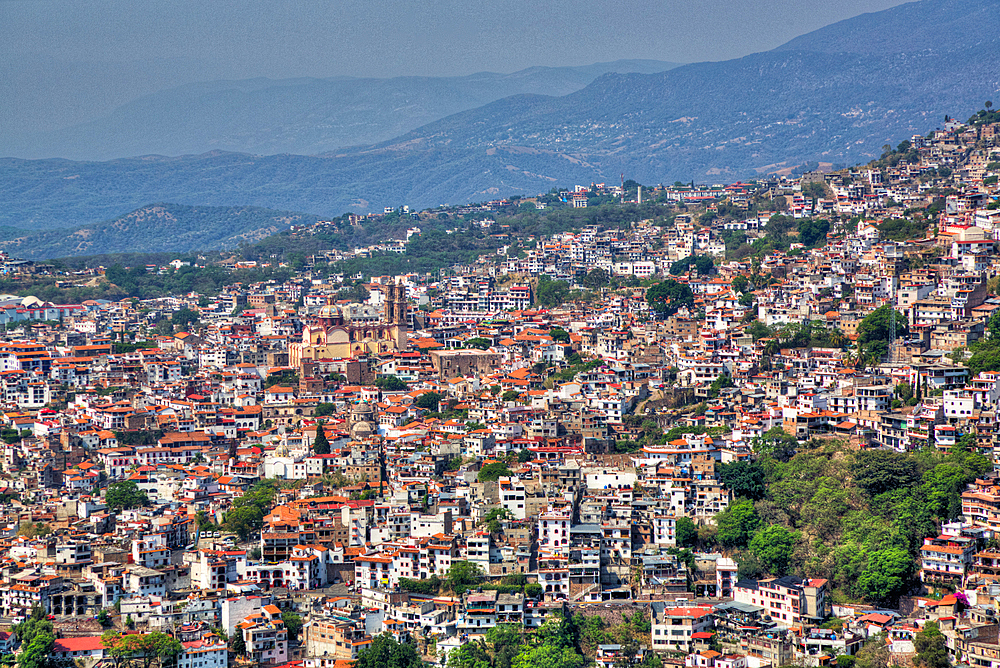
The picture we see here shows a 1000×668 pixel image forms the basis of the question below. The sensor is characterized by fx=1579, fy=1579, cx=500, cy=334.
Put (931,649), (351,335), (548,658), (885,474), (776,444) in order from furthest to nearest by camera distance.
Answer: (351,335) → (776,444) → (885,474) → (548,658) → (931,649)

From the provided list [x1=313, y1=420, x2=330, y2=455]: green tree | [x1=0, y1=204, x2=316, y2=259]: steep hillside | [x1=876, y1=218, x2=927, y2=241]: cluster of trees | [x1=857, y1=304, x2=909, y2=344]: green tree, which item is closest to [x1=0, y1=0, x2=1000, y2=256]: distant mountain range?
[x1=0, y1=204, x2=316, y2=259]: steep hillside

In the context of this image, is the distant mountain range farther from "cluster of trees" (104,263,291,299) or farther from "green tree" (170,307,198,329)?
"green tree" (170,307,198,329)

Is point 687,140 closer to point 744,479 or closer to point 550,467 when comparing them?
point 550,467

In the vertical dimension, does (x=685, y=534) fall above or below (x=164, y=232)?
below

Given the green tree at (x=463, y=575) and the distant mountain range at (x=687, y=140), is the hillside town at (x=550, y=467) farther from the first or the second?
the distant mountain range at (x=687, y=140)

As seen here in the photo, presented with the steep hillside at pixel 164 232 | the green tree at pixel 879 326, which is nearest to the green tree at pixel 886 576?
the green tree at pixel 879 326

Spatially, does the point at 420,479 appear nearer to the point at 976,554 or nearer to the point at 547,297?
the point at 976,554

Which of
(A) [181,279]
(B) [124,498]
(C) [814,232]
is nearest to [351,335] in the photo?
(C) [814,232]
